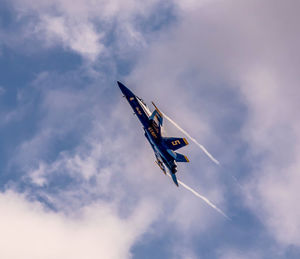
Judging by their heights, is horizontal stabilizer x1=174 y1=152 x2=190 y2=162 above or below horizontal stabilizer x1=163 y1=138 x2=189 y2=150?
below

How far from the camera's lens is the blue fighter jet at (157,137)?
114m

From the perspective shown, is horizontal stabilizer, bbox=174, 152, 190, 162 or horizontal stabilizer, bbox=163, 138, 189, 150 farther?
A: horizontal stabilizer, bbox=174, 152, 190, 162

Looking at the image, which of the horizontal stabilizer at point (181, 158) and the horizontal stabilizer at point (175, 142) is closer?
the horizontal stabilizer at point (175, 142)

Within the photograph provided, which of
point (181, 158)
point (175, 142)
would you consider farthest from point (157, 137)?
point (181, 158)

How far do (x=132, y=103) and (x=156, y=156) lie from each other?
1520 cm

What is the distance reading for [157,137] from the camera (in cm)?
11462

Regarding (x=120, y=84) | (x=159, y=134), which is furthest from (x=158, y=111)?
(x=120, y=84)

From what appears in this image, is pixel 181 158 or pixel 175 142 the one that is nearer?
pixel 175 142

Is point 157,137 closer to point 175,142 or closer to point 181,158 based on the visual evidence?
point 175,142

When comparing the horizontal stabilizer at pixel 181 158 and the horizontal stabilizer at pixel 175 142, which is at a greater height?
the horizontal stabilizer at pixel 175 142

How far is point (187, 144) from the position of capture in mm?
114312

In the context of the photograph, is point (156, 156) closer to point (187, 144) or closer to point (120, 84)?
point (187, 144)

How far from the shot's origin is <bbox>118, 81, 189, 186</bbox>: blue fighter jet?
114 m

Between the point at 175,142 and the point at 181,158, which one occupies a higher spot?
the point at 175,142
